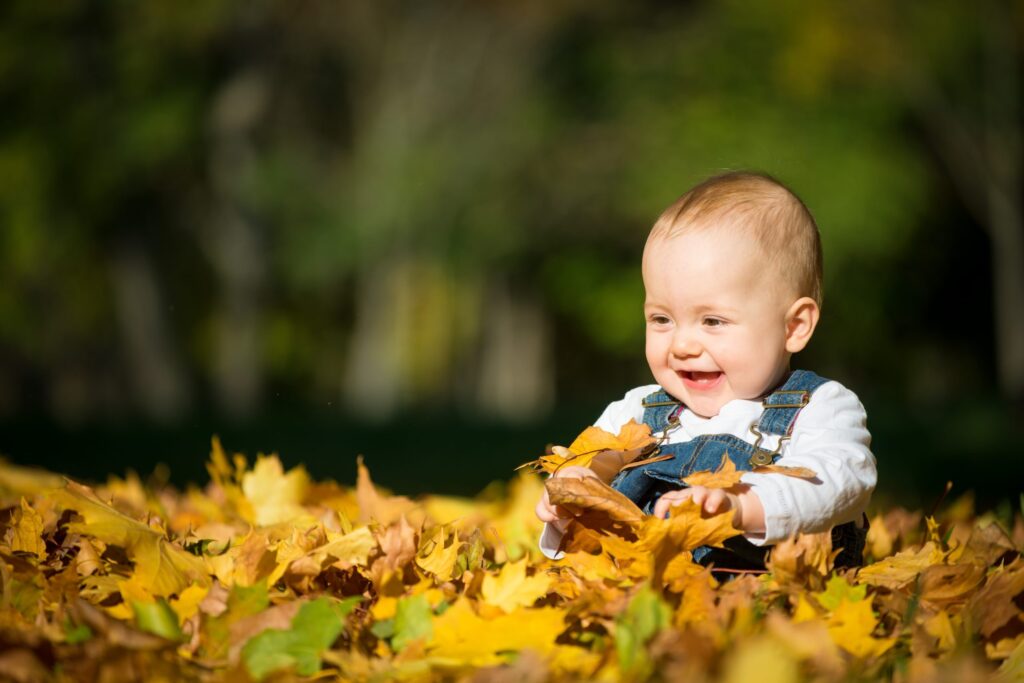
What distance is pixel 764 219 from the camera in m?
2.38

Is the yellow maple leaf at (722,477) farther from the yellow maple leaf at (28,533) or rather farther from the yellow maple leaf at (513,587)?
the yellow maple leaf at (28,533)

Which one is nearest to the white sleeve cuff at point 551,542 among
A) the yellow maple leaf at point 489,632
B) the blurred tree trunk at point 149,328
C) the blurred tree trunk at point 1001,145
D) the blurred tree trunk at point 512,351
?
the yellow maple leaf at point 489,632

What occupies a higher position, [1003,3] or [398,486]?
[1003,3]

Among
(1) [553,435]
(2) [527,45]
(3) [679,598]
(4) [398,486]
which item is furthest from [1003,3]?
(3) [679,598]

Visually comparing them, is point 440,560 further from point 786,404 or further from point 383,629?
point 786,404

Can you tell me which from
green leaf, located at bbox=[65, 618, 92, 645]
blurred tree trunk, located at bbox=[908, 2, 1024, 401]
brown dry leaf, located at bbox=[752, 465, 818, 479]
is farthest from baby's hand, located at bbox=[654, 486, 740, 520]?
blurred tree trunk, located at bbox=[908, 2, 1024, 401]

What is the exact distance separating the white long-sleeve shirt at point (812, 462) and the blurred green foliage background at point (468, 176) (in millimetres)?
9418

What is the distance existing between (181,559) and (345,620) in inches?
15.2

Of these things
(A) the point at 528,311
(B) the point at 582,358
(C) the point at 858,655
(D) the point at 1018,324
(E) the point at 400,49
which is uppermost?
(E) the point at 400,49

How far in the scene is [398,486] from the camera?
26.2 ft

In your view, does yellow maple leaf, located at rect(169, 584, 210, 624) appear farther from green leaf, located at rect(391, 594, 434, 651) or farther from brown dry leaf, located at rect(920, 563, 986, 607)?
brown dry leaf, located at rect(920, 563, 986, 607)

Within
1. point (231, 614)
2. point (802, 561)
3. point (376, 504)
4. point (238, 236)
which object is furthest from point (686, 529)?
point (238, 236)

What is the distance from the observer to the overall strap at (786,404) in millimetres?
2340

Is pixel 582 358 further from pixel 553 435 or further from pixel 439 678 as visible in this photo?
pixel 439 678
